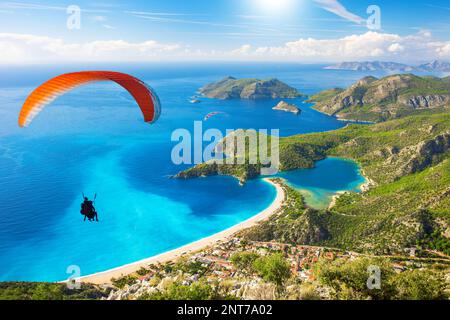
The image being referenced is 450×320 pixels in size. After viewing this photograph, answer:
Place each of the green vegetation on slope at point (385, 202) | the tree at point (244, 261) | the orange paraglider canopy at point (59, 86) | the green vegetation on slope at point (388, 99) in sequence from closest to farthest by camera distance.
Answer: the orange paraglider canopy at point (59, 86) < the tree at point (244, 261) < the green vegetation on slope at point (385, 202) < the green vegetation on slope at point (388, 99)

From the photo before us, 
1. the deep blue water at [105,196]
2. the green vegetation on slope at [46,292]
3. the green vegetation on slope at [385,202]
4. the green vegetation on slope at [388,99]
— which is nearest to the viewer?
the green vegetation on slope at [46,292]

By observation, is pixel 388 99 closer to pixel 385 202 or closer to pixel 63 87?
pixel 385 202

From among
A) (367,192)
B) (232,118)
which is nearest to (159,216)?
(367,192)

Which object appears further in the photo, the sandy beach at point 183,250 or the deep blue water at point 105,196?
the deep blue water at point 105,196

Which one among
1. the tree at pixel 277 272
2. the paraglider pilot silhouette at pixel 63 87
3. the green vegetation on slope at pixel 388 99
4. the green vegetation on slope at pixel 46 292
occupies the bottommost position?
the green vegetation on slope at pixel 46 292

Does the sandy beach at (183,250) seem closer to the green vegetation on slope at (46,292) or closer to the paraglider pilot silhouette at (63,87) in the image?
the green vegetation on slope at (46,292)

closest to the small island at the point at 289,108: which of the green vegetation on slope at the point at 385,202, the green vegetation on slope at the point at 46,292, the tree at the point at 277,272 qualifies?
the green vegetation on slope at the point at 385,202

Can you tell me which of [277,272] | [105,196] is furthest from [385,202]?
[105,196]
